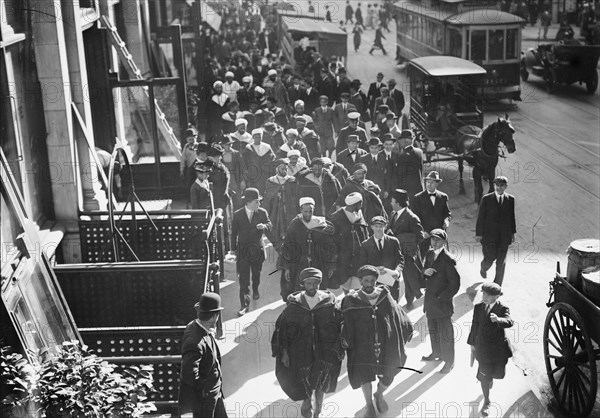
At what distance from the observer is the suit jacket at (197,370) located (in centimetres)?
729

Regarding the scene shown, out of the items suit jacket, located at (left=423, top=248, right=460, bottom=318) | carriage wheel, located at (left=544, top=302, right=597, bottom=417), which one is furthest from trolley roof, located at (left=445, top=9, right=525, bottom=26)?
carriage wheel, located at (left=544, top=302, right=597, bottom=417)

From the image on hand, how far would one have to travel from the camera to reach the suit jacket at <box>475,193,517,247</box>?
12031 millimetres

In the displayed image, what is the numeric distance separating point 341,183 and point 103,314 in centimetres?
520

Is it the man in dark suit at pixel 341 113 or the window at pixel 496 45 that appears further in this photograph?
the window at pixel 496 45

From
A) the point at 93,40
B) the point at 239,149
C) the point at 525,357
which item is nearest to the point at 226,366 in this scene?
the point at 525,357

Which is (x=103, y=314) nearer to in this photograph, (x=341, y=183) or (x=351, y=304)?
(x=351, y=304)

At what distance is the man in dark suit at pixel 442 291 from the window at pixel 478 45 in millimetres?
17701

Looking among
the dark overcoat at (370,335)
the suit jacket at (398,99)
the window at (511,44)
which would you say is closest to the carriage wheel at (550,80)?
the window at (511,44)

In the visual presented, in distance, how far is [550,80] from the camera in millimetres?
29000

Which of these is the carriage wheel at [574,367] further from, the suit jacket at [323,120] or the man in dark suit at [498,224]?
the suit jacket at [323,120]

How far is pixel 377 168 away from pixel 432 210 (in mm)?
2373

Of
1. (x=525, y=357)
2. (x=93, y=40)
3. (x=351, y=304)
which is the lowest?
(x=525, y=357)

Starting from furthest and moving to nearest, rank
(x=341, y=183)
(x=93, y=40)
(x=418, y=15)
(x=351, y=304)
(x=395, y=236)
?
1. (x=418, y=15)
2. (x=93, y=40)
3. (x=341, y=183)
4. (x=395, y=236)
5. (x=351, y=304)

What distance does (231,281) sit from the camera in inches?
518
